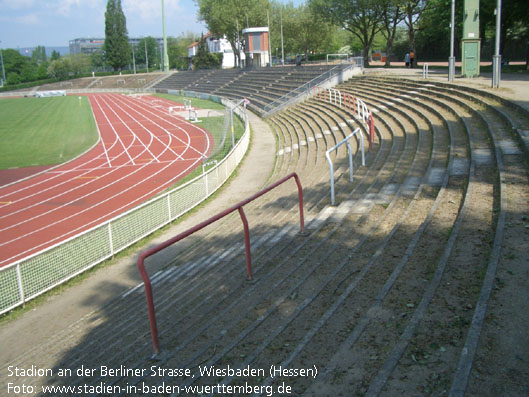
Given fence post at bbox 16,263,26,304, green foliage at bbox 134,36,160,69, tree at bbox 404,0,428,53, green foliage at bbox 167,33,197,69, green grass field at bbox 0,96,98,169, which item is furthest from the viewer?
green foliage at bbox 134,36,160,69

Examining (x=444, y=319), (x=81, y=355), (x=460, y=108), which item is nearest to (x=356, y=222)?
(x=444, y=319)

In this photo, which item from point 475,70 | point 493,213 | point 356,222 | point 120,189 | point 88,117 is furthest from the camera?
point 88,117

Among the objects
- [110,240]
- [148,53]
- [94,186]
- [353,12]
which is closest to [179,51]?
[148,53]

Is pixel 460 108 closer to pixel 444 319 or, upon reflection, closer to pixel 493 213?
pixel 493 213

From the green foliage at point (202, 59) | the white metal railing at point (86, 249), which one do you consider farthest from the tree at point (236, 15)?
the white metal railing at point (86, 249)

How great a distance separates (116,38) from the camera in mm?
109375

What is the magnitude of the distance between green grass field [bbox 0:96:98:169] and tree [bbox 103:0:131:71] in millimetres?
55046

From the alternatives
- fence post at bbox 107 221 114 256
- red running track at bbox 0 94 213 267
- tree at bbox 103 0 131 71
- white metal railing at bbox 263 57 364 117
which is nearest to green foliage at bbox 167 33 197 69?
tree at bbox 103 0 131 71

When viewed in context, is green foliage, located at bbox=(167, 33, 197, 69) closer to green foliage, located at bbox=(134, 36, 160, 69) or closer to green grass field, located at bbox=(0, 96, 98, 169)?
green foliage, located at bbox=(134, 36, 160, 69)

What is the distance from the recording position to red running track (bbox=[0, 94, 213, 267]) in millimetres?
15266

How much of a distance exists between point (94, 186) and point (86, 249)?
10573 mm

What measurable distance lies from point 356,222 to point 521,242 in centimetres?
284

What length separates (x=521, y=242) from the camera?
578 centimetres

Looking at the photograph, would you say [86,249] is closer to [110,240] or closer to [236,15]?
[110,240]
